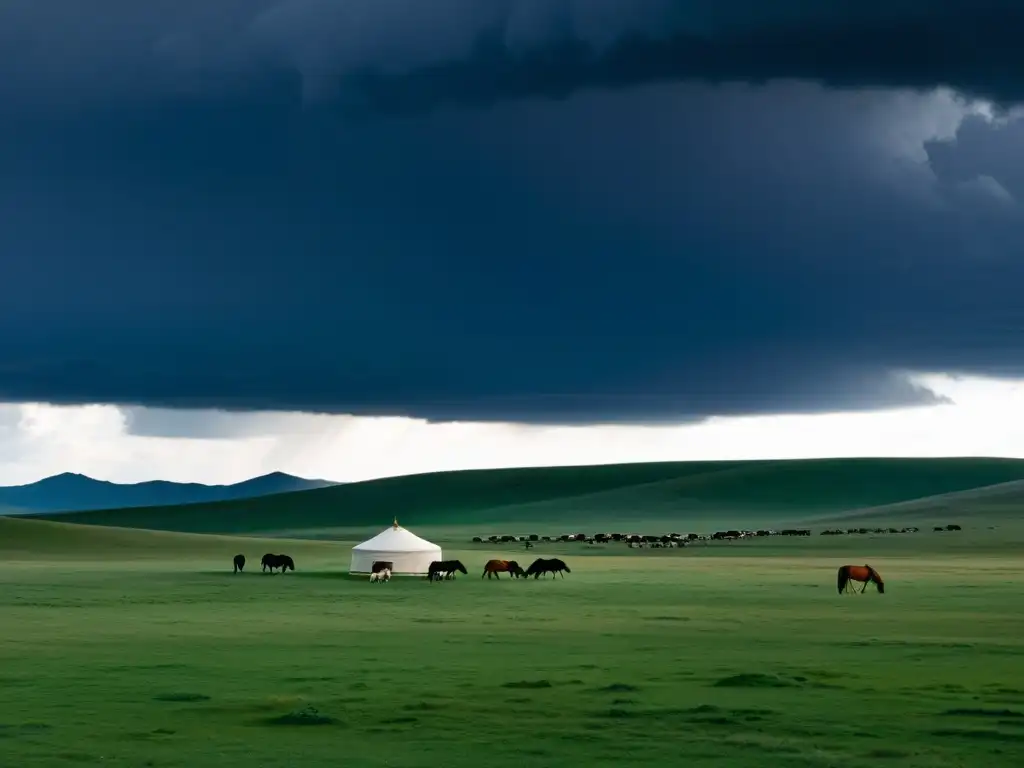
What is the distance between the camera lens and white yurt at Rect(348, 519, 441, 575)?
71312 mm

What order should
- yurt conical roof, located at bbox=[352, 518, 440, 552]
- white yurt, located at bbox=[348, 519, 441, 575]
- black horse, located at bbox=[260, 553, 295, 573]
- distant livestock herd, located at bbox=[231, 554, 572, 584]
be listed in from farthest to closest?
black horse, located at bbox=[260, 553, 295, 573], yurt conical roof, located at bbox=[352, 518, 440, 552], white yurt, located at bbox=[348, 519, 441, 575], distant livestock herd, located at bbox=[231, 554, 572, 584]

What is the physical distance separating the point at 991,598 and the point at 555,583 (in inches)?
740

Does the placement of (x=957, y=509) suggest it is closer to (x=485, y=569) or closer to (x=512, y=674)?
(x=485, y=569)

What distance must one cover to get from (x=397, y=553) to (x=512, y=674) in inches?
1623

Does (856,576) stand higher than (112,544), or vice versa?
(112,544)

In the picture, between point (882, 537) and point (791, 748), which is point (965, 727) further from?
point (882, 537)

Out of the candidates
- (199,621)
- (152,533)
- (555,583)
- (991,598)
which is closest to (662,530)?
(152,533)

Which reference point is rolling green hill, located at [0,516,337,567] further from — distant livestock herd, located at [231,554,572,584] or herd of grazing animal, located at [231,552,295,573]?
distant livestock herd, located at [231,554,572,584]

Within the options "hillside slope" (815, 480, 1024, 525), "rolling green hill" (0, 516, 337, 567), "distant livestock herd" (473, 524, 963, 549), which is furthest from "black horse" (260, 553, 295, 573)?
"hillside slope" (815, 480, 1024, 525)

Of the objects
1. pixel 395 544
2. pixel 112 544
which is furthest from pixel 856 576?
pixel 112 544

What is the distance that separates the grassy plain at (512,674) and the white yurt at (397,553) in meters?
7.62

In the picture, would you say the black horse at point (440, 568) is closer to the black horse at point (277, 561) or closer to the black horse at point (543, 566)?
the black horse at point (543, 566)

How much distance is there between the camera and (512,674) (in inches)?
1196

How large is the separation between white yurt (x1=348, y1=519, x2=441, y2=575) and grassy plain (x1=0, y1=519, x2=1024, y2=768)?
762cm
